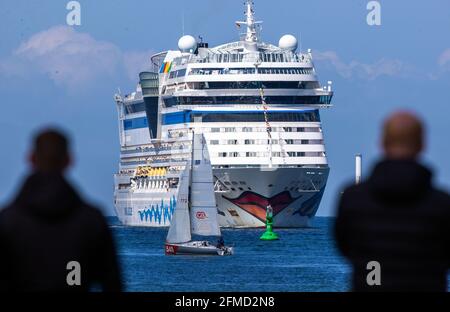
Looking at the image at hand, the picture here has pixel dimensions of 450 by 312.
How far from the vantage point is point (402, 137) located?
7.67 m

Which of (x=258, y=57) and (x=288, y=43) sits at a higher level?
(x=288, y=43)

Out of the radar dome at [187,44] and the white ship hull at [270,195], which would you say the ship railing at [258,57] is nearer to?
the white ship hull at [270,195]

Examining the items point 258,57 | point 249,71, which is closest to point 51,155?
point 249,71

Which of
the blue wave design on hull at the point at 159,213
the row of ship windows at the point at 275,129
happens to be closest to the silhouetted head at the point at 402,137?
the row of ship windows at the point at 275,129

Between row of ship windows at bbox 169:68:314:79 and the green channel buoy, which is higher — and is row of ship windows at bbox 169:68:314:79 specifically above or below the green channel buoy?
above

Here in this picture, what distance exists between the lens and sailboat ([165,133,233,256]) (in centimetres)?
6012

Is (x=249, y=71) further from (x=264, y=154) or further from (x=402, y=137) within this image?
(x=402, y=137)

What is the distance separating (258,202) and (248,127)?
21.9 feet

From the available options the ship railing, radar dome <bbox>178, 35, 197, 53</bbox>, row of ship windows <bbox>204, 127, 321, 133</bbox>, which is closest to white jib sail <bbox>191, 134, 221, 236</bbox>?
row of ship windows <bbox>204, 127, 321, 133</bbox>

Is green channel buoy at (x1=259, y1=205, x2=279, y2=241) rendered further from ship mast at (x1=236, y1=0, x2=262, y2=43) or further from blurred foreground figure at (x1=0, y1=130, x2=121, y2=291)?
blurred foreground figure at (x1=0, y1=130, x2=121, y2=291)

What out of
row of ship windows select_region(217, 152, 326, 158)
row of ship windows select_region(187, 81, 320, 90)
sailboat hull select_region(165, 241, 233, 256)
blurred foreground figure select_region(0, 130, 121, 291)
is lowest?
sailboat hull select_region(165, 241, 233, 256)

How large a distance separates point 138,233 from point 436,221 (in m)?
90.0

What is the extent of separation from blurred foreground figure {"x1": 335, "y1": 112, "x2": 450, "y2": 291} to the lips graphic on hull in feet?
247

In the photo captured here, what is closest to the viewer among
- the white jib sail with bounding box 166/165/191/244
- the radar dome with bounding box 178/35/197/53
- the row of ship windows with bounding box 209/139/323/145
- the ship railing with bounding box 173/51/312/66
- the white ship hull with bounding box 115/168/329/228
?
the white jib sail with bounding box 166/165/191/244
